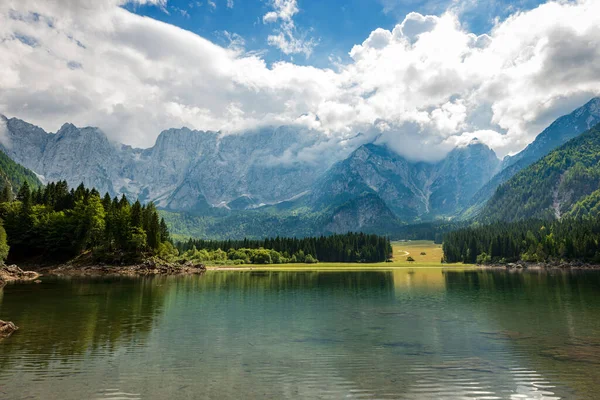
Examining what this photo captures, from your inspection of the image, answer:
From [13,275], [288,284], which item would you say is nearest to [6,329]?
[288,284]

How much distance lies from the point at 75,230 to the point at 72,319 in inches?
3962

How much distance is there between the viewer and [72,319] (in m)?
44.5

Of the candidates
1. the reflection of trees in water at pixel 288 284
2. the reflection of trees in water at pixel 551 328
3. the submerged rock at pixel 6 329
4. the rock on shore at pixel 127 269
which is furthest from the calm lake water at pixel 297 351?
the rock on shore at pixel 127 269

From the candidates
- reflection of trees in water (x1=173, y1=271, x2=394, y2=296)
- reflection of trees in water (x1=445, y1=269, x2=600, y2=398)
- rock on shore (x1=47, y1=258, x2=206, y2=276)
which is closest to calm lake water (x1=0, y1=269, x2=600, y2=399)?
reflection of trees in water (x1=445, y1=269, x2=600, y2=398)

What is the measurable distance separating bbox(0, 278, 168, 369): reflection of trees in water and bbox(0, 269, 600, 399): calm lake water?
159mm

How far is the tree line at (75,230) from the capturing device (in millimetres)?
130875

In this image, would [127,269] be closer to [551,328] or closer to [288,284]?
[288,284]

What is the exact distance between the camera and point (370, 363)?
90.9 ft

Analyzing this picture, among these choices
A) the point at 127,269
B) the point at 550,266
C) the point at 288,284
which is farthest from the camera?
the point at 550,266

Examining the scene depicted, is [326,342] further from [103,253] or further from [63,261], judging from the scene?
[63,261]

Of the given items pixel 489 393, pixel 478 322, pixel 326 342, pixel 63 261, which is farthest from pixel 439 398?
pixel 63 261

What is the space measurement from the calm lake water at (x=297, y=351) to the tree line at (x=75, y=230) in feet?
258

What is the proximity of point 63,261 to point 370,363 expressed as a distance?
135 metres

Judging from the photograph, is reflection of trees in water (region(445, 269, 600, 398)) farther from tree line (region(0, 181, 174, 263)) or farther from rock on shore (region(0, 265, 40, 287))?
tree line (region(0, 181, 174, 263))
